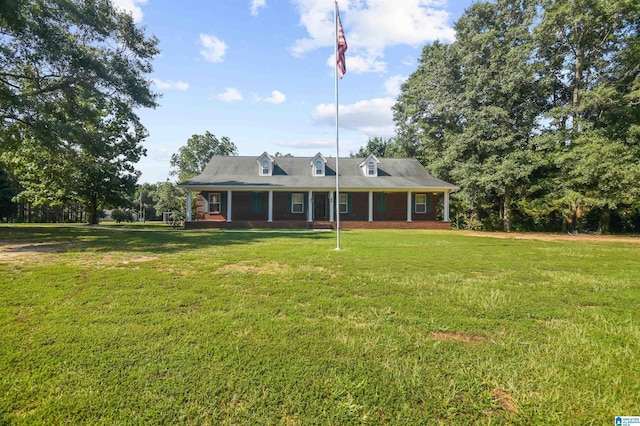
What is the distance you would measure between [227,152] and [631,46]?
44233 millimetres

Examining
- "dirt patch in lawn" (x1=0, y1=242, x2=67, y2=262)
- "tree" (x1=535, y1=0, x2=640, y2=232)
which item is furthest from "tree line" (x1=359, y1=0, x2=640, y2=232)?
"dirt patch in lawn" (x1=0, y1=242, x2=67, y2=262)

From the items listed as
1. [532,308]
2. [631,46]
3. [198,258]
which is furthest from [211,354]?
[631,46]

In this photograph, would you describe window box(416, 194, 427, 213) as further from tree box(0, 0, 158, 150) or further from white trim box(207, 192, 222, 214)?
tree box(0, 0, 158, 150)

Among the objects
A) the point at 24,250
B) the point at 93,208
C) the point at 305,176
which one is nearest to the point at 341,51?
the point at 24,250

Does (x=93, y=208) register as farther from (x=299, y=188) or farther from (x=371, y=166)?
(x=371, y=166)

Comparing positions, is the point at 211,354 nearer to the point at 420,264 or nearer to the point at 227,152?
the point at 420,264

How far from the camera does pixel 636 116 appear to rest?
17.6 meters

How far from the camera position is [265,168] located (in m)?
24.4

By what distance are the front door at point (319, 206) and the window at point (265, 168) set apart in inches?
167

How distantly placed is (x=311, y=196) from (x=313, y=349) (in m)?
19.3

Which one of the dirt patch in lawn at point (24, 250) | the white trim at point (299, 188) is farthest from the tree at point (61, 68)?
the white trim at point (299, 188)

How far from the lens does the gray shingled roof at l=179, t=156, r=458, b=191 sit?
21.9 meters

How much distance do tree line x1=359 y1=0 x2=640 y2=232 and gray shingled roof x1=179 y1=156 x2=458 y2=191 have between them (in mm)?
2130

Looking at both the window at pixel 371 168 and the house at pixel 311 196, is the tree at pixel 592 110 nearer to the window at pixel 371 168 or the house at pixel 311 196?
the house at pixel 311 196
